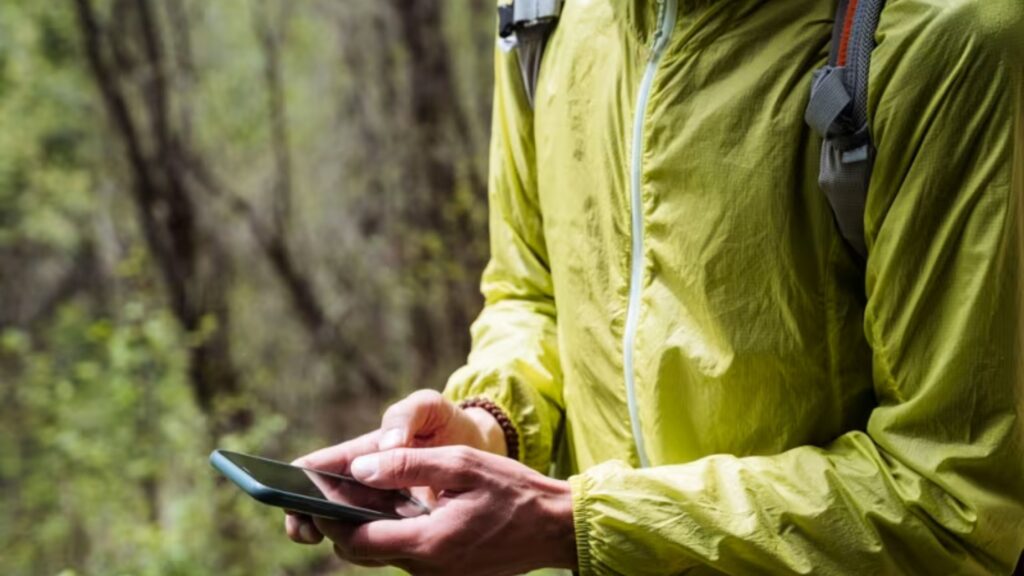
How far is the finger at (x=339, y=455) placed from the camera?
1104 mm

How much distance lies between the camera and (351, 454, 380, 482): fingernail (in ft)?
3.24

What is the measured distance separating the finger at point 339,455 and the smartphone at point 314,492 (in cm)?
4

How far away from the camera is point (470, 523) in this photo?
3.10 ft

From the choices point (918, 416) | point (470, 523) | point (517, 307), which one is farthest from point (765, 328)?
point (517, 307)

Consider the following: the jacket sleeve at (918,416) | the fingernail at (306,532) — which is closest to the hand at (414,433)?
the fingernail at (306,532)

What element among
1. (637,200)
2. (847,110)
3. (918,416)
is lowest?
(918,416)

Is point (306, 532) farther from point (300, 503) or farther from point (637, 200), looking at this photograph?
point (637, 200)

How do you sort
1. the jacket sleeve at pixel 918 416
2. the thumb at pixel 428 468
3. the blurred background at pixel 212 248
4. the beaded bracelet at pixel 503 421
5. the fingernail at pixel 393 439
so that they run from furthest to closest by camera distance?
1. the blurred background at pixel 212 248
2. the beaded bracelet at pixel 503 421
3. the fingernail at pixel 393 439
4. the thumb at pixel 428 468
5. the jacket sleeve at pixel 918 416

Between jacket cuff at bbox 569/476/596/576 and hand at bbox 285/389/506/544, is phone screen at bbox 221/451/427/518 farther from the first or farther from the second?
jacket cuff at bbox 569/476/596/576

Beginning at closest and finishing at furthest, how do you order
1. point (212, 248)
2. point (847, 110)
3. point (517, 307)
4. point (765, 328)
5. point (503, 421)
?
point (847, 110), point (765, 328), point (503, 421), point (517, 307), point (212, 248)

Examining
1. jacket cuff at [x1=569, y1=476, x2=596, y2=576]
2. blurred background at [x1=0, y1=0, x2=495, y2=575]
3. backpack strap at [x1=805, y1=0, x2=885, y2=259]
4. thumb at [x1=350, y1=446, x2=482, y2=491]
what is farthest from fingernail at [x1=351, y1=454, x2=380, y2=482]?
blurred background at [x1=0, y1=0, x2=495, y2=575]

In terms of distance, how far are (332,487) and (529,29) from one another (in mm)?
564

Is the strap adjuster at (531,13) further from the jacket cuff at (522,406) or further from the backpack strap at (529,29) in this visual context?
the jacket cuff at (522,406)

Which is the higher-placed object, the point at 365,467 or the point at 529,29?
the point at 529,29
